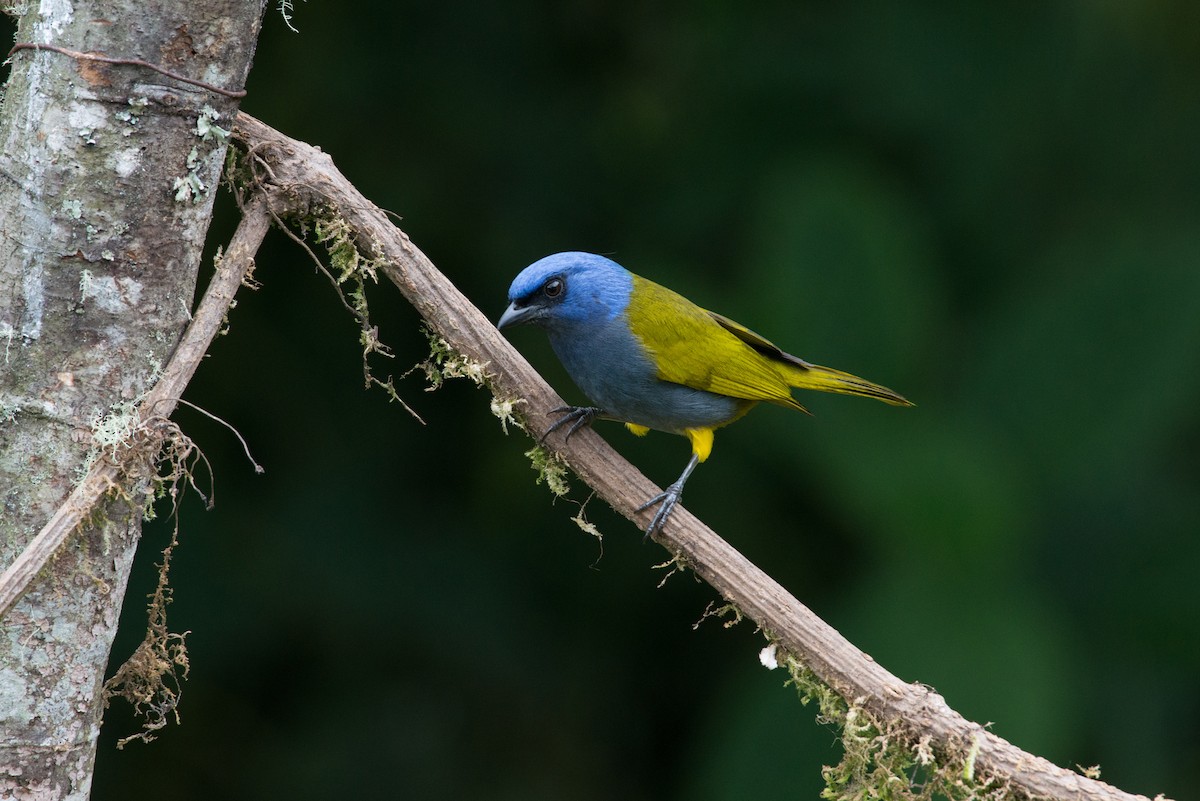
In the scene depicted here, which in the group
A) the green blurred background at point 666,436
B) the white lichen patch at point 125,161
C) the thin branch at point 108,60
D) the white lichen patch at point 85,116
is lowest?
the green blurred background at point 666,436

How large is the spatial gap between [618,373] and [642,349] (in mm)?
101

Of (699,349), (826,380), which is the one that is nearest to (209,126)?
(699,349)

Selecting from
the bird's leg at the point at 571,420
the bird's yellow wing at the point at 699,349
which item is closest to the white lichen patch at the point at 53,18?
the bird's leg at the point at 571,420

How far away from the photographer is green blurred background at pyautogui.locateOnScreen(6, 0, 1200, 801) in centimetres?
455

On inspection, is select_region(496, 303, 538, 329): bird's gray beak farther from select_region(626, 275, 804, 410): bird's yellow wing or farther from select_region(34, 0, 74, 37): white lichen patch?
select_region(34, 0, 74, 37): white lichen patch

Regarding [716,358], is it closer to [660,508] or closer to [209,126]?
[660,508]

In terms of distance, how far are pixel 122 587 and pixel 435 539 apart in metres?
2.68

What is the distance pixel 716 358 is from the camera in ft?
11.9

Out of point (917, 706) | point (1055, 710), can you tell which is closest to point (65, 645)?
point (917, 706)

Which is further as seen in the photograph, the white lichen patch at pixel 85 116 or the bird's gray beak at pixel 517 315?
the bird's gray beak at pixel 517 315

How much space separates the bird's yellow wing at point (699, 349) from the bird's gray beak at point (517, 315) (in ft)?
1.01

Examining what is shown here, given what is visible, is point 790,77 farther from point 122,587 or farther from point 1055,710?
point 122,587

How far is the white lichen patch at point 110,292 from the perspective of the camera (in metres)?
2.15

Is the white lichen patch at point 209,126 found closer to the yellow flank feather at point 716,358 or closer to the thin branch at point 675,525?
the thin branch at point 675,525
